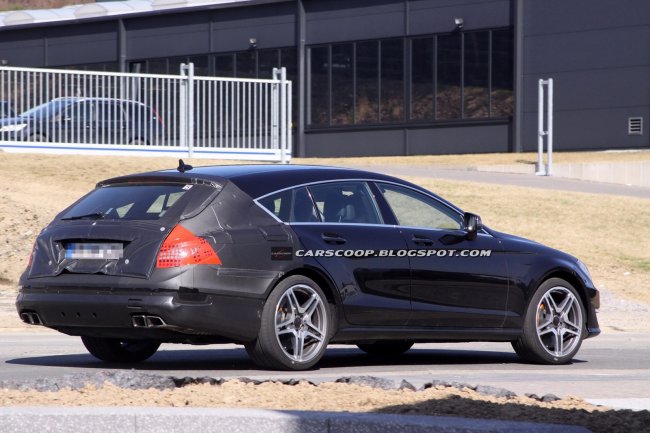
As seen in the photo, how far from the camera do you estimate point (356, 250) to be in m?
10.0

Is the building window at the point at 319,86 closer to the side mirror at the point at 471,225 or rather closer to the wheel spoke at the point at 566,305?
the wheel spoke at the point at 566,305

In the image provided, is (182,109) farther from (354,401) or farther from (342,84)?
(342,84)

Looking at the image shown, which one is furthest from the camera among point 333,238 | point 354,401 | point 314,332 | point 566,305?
point 566,305

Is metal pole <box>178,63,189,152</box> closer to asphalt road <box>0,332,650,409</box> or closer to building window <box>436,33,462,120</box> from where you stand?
asphalt road <box>0,332,650,409</box>

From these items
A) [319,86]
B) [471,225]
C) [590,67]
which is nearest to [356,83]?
[319,86]

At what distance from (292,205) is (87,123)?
16200 mm

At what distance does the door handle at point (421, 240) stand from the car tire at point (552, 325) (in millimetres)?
1142

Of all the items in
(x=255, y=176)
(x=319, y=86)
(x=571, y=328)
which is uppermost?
(x=319, y=86)

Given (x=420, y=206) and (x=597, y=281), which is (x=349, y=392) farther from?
(x=597, y=281)

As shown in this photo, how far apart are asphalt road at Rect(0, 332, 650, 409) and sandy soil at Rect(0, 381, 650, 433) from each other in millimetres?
1190

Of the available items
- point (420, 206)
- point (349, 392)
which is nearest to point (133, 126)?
point (420, 206)

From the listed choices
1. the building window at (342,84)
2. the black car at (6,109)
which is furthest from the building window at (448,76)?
the black car at (6,109)

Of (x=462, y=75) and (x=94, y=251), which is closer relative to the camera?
(x=94, y=251)

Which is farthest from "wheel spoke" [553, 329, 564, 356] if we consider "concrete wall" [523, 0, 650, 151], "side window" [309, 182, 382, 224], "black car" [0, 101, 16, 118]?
"concrete wall" [523, 0, 650, 151]
